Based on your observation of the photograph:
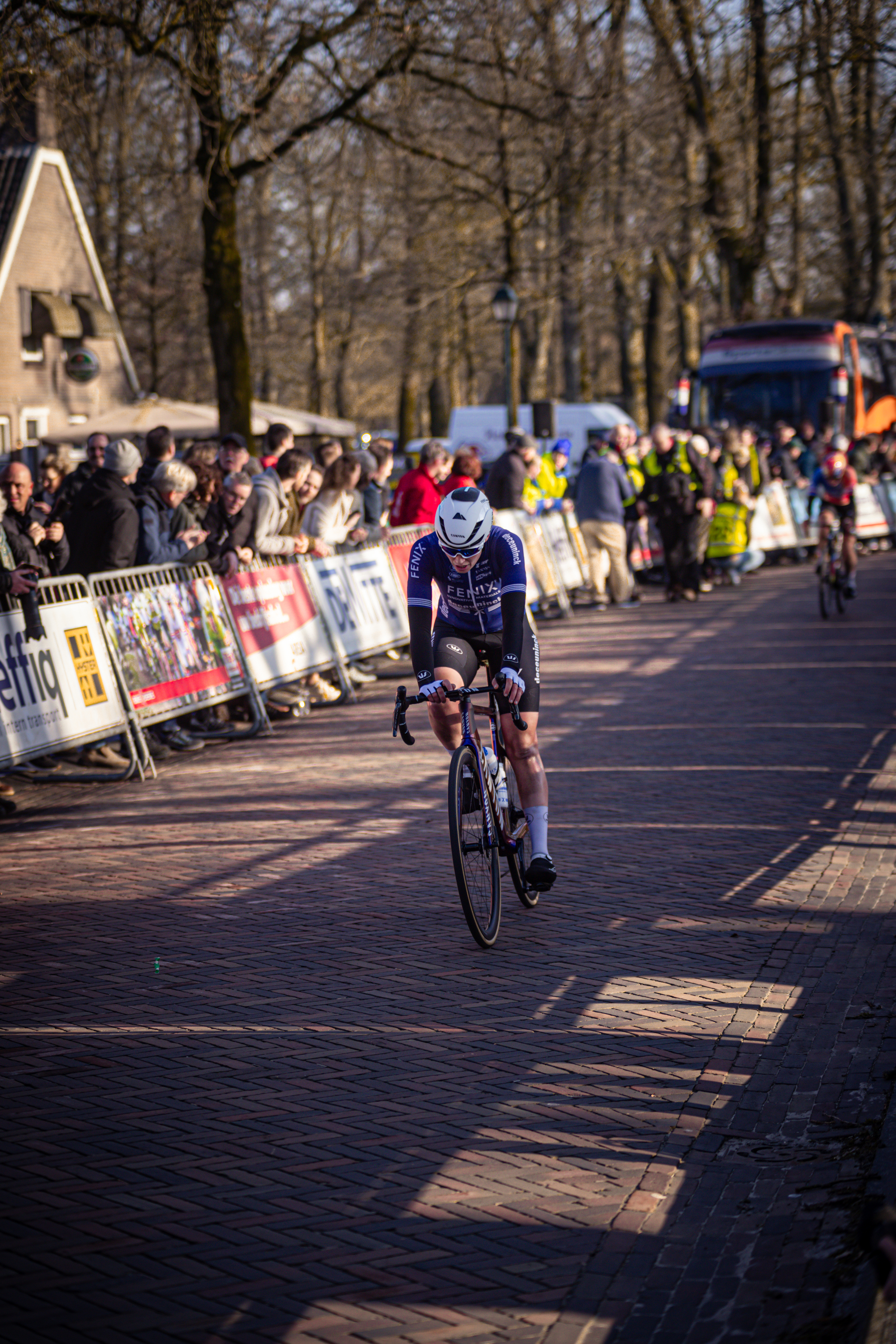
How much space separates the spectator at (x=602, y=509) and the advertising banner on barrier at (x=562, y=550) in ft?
0.80

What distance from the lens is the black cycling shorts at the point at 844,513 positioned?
685 inches

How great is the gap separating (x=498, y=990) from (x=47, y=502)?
873 cm

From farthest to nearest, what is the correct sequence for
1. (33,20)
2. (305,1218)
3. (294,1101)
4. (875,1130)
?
1. (33,20)
2. (294,1101)
3. (875,1130)
4. (305,1218)

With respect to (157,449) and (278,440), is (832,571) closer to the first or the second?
(278,440)

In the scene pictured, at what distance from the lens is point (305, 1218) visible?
413cm

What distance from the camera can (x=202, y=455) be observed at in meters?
12.3

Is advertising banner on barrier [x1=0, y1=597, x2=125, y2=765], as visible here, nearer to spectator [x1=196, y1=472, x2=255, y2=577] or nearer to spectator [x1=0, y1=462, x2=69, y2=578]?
spectator [x1=0, y1=462, x2=69, y2=578]

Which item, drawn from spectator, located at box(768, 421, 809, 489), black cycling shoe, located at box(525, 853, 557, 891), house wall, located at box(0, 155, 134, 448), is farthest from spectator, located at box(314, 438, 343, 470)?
house wall, located at box(0, 155, 134, 448)

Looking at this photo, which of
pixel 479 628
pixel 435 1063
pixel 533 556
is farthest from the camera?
pixel 533 556

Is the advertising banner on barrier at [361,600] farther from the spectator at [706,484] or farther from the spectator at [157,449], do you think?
the spectator at [706,484]

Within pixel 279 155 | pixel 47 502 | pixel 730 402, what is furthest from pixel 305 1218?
pixel 730 402

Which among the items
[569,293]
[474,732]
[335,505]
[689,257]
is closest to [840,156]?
[689,257]

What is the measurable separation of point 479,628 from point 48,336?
107 ft

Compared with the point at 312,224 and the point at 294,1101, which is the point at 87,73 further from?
the point at 312,224
